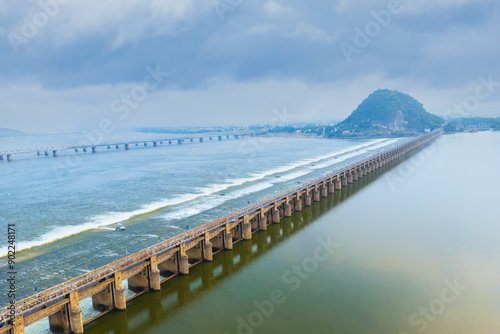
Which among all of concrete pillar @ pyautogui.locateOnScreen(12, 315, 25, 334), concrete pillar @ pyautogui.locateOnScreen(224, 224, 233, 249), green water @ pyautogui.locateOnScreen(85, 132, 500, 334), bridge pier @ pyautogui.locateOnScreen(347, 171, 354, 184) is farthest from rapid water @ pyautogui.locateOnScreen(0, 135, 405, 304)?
green water @ pyautogui.locateOnScreen(85, 132, 500, 334)

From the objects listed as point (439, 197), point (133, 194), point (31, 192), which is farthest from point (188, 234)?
point (31, 192)

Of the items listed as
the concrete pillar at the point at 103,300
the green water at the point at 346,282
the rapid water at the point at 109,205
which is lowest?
the green water at the point at 346,282

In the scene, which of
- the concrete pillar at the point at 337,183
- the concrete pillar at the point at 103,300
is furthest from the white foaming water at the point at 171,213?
the concrete pillar at the point at 103,300

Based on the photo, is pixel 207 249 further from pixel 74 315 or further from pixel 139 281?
pixel 74 315

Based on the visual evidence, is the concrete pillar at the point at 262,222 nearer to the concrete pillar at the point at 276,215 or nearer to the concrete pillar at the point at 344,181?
the concrete pillar at the point at 276,215

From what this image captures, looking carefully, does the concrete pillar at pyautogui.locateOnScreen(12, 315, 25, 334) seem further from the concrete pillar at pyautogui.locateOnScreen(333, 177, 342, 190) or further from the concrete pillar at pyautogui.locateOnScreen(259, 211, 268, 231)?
the concrete pillar at pyautogui.locateOnScreen(333, 177, 342, 190)

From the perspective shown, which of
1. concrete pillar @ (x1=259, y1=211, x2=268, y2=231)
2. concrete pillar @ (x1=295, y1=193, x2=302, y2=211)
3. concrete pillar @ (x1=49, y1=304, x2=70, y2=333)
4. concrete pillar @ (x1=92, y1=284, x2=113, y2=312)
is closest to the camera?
concrete pillar @ (x1=49, y1=304, x2=70, y2=333)

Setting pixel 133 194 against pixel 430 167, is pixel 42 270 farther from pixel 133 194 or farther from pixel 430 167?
pixel 430 167
